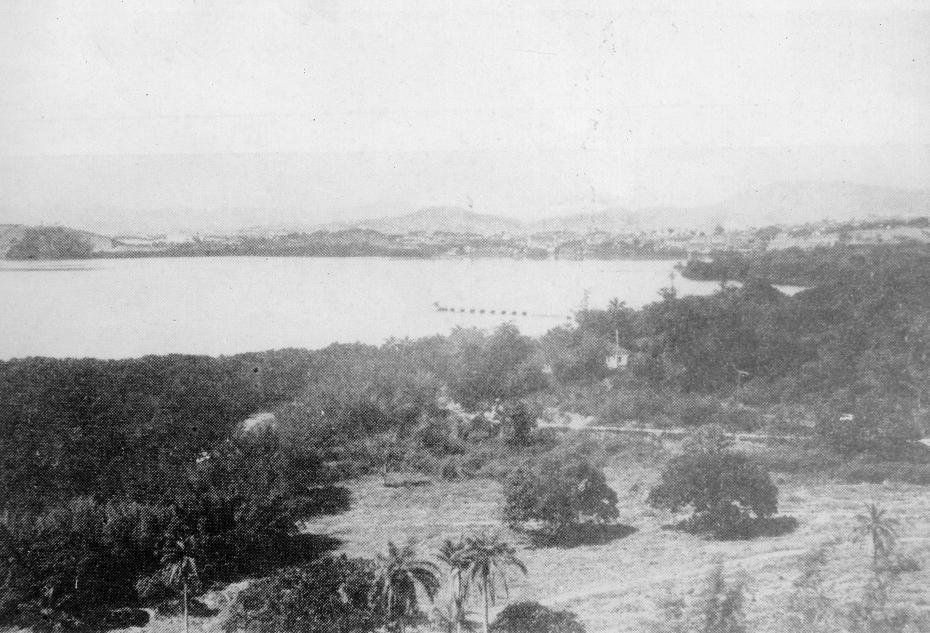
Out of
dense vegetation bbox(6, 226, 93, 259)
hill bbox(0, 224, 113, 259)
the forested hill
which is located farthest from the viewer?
the forested hill

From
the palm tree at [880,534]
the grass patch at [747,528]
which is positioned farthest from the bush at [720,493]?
the palm tree at [880,534]

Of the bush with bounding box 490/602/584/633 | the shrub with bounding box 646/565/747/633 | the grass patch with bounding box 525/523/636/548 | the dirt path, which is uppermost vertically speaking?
the shrub with bounding box 646/565/747/633

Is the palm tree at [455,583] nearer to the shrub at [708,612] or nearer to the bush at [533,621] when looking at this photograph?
the bush at [533,621]

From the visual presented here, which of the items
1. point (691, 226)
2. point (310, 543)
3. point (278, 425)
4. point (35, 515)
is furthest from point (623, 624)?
point (691, 226)

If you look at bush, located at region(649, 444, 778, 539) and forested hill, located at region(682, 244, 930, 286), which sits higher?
forested hill, located at region(682, 244, 930, 286)

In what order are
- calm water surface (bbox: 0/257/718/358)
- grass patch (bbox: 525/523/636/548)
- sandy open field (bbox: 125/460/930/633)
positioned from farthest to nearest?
calm water surface (bbox: 0/257/718/358), grass patch (bbox: 525/523/636/548), sandy open field (bbox: 125/460/930/633)

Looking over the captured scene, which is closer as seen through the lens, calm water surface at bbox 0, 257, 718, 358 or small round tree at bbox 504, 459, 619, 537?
small round tree at bbox 504, 459, 619, 537

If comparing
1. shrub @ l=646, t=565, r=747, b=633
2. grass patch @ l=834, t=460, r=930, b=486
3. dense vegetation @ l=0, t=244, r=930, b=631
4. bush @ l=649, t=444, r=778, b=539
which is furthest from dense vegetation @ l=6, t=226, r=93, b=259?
grass patch @ l=834, t=460, r=930, b=486

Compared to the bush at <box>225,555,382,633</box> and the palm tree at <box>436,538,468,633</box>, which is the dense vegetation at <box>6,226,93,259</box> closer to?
the bush at <box>225,555,382,633</box>
